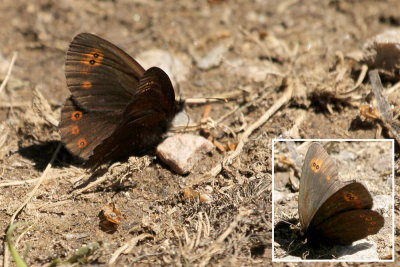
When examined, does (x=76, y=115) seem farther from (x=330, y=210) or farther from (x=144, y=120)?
(x=330, y=210)

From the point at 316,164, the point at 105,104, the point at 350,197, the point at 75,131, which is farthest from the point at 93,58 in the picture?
the point at 350,197

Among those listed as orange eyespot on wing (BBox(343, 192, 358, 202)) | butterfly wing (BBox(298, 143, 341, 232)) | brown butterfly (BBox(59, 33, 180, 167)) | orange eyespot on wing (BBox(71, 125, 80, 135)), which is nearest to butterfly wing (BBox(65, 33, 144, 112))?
brown butterfly (BBox(59, 33, 180, 167))

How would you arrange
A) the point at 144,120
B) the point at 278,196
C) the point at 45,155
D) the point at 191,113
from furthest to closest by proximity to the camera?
the point at 191,113 → the point at 45,155 → the point at 144,120 → the point at 278,196

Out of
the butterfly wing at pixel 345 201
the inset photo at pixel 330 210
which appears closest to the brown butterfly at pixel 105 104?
the inset photo at pixel 330 210

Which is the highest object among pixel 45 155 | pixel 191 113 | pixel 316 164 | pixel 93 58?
pixel 93 58

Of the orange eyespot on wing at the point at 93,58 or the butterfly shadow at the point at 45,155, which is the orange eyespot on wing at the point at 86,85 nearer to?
the orange eyespot on wing at the point at 93,58

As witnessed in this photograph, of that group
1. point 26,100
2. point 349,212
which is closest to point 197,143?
point 349,212

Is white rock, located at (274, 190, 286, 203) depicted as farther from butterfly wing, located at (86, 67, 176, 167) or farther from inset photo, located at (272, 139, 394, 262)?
butterfly wing, located at (86, 67, 176, 167)
